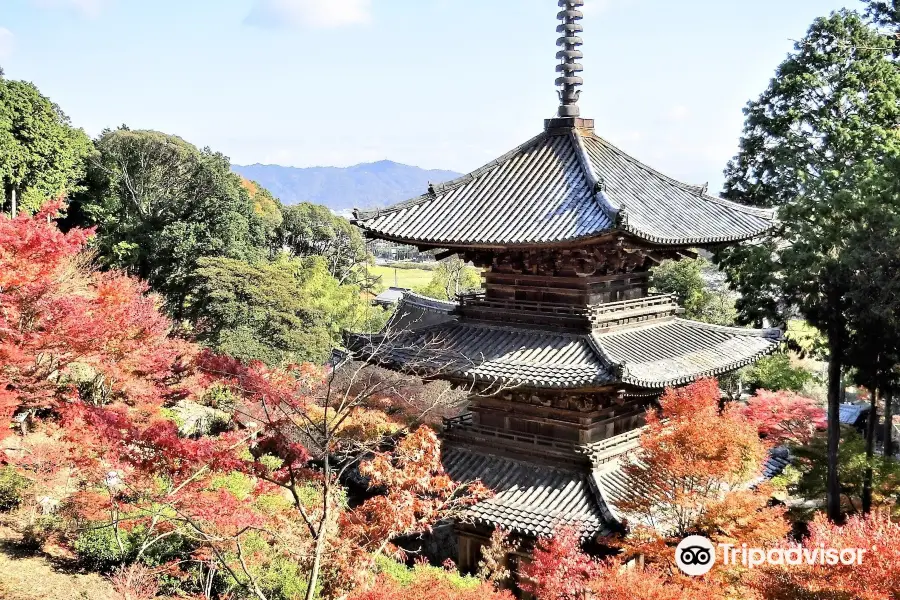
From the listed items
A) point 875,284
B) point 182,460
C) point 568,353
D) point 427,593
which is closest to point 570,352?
point 568,353

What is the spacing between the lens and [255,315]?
99.7 feet

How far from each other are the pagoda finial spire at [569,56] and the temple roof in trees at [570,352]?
14.3ft

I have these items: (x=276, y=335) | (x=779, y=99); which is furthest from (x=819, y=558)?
(x=276, y=335)

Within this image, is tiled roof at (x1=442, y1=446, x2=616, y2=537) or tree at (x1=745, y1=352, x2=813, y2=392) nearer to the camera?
tiled roof at (x1=442, y1=446, x2=616, y2=537)

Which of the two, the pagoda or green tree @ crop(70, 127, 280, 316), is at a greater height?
green tree @ crop(70, 127, 280, 316)

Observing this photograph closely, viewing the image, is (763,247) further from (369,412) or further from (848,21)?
(369,412)

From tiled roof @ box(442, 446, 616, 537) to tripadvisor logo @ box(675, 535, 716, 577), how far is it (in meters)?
1.06

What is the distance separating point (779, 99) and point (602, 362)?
787 inches

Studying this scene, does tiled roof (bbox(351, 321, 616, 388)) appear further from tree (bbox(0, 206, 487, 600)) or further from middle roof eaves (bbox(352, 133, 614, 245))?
middle roof eaves (bbox(352, 133, 614, 245))

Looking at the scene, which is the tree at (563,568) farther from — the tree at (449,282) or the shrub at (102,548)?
the tree at (449,282)

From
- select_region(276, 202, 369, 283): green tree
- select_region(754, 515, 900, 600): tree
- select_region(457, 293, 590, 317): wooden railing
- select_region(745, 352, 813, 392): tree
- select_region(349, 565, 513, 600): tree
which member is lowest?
select_region(349, 565, 513, 600): tree

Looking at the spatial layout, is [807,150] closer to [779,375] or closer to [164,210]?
[779,375]

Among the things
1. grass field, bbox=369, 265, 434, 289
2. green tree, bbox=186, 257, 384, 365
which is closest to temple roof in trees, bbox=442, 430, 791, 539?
green tree, bbox=186, 257, 384, 365

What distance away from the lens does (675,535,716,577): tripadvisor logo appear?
35.7 feet
